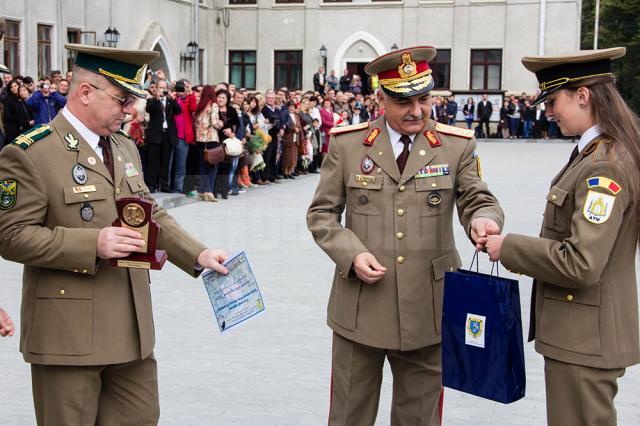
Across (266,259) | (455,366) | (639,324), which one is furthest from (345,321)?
(266,259)

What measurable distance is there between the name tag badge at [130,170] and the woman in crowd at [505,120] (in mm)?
33235

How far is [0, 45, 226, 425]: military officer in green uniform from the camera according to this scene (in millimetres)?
3354

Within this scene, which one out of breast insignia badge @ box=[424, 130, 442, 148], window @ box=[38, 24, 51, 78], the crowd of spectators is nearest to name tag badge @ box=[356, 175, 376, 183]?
breast insignia badge @ box=[424, 130, 442, 148]

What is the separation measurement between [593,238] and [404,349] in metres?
1.04

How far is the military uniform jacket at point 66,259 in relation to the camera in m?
3.35

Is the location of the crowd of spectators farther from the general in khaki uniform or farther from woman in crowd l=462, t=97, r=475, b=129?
woman in crowd l=462, t=97, r=475, b=129

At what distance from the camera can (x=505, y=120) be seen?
118 feet

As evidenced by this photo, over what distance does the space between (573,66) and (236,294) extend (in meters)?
1.57

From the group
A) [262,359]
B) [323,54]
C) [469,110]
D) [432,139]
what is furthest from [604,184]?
[323,54]

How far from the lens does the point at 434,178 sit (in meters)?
3.97

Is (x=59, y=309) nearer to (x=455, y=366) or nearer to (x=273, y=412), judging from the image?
(x=455, y=366)

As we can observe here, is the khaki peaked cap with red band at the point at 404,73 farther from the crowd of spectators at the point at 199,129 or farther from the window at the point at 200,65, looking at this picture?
the window at the point at 200,65

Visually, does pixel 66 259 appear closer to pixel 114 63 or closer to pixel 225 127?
pixel 114 63

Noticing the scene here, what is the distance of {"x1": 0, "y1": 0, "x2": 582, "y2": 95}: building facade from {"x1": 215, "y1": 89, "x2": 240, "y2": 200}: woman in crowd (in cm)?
1974
